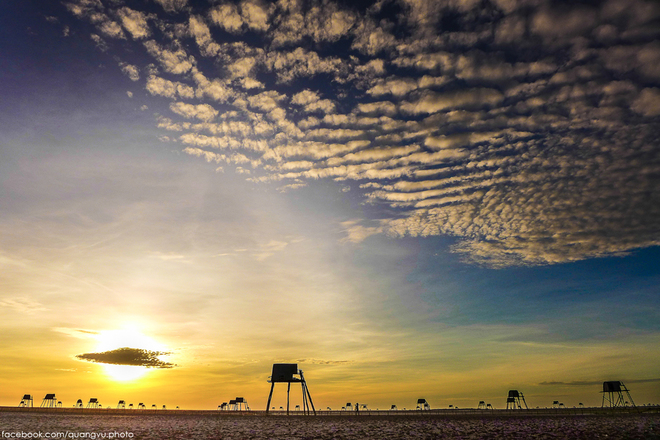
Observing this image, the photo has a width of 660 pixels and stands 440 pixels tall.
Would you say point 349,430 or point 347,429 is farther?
point 347,429

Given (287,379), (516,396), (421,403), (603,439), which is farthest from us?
(421,403)

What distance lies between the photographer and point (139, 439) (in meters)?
41.9

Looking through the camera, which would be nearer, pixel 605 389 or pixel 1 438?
pixel 1 438

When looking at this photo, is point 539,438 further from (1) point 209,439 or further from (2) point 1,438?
(2) point 1,438

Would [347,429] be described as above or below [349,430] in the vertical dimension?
below

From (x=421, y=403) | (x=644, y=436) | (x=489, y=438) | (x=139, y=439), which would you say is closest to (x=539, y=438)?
(x=489, y=438)

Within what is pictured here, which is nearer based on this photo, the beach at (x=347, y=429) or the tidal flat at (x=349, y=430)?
the tidal flat at (x=349, y=430)

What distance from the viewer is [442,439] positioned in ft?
135

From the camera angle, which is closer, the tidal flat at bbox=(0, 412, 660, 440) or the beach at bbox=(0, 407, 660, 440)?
the tidal flat at bbox=(0, 412, 660, 440)

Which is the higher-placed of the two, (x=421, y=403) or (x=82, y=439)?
(x=82, y=439)

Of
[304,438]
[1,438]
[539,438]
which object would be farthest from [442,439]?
[1,438]

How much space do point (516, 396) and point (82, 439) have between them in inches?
5785

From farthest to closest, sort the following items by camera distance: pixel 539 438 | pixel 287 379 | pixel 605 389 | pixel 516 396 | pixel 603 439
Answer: pixel 516 396 → pixel 605 389 → pixel 287 379 → pixel 539 438 → pixel 603 439

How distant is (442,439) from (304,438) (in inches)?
567
